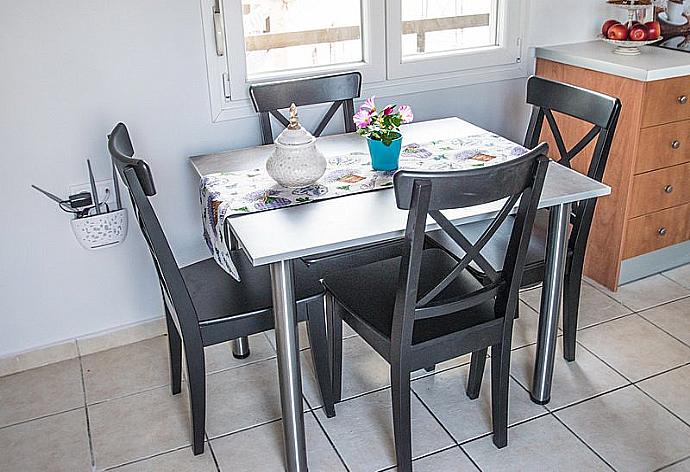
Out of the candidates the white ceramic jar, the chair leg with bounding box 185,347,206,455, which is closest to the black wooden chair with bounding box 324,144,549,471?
the white ceramic jar

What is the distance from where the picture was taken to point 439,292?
1.91 meters

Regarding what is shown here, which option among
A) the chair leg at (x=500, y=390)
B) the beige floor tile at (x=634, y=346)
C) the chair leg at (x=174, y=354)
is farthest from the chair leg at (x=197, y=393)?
the beige floor tile at (x=634, y=346)

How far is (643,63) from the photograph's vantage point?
2.81 m

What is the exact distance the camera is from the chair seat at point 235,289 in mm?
2100

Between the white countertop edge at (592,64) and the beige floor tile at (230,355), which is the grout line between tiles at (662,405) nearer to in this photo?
the white countertop edge at (592,64)

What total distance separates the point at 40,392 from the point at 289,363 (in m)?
1.08

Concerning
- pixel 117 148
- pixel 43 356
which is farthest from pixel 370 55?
pixel 43 356

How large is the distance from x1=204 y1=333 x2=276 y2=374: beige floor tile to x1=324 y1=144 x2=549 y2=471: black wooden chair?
474mm

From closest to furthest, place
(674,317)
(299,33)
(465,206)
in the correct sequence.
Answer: (465,206) < (299,33) < (674,317)

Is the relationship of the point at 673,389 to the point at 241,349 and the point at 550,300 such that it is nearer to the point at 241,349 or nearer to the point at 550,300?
the point at 550,300

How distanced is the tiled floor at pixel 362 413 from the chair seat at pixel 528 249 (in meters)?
0.41

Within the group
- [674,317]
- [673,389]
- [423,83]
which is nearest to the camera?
[673,389]

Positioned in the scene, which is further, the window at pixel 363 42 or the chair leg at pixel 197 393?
the window at pixel 363 42

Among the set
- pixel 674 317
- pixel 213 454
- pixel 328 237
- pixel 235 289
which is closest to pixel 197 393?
pixel 213 454
